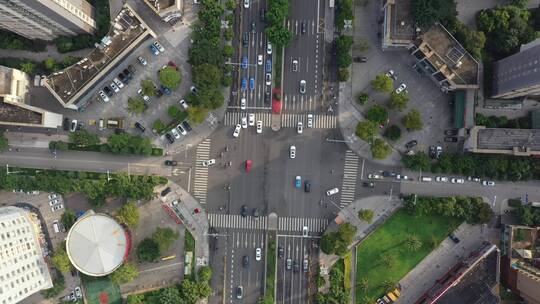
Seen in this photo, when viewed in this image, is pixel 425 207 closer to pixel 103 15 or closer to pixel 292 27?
pixel 292 27

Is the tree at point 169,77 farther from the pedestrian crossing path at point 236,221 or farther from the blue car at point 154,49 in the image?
the pedestrian crossing path at point 236,221

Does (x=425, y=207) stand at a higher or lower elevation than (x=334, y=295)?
higher

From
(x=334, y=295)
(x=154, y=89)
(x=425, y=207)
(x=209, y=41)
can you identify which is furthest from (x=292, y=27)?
(x=334, y=295)

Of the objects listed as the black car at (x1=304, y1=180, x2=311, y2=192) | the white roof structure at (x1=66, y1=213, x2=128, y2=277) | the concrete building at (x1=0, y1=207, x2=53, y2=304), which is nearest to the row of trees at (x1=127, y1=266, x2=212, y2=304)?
the white roof structure at (x1=66, y1=213, x2=128, y2=277)

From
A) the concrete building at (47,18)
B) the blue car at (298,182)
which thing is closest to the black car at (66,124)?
the concrete building at (47,18)

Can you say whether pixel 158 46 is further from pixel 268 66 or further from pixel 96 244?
pixel 96 244

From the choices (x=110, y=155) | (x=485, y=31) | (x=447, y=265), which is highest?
(x=485, y=31)

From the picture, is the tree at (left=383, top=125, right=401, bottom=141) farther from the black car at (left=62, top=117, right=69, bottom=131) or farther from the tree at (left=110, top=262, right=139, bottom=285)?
the black car at (left=62, top=117, right=69, bottom=131)

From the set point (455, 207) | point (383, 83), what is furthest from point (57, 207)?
point (455, 207)
